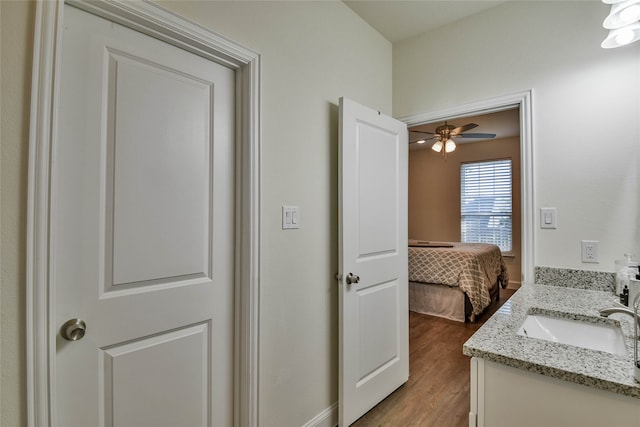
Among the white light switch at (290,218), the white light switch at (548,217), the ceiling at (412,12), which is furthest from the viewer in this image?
the ceiling at (412,12)

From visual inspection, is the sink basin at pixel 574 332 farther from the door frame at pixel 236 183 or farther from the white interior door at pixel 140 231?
the white interior door at pixel 140 231

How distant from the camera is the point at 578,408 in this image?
2.87 feet

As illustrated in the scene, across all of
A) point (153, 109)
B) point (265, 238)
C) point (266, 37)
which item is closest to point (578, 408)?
point (265, 238)

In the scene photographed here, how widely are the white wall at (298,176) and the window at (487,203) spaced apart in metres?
4.33

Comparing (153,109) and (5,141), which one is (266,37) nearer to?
(153,109)

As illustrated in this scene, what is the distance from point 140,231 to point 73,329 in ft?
1.17

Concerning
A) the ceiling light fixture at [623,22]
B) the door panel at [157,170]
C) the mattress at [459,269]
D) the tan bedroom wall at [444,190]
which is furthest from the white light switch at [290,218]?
the tan bedroom wall at [444,190]

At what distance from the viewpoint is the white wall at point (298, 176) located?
4.85 ft

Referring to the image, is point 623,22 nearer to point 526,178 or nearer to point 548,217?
point 526,178

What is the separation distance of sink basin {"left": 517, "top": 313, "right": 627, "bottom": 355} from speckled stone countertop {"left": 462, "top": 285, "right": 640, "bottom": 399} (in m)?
0.03

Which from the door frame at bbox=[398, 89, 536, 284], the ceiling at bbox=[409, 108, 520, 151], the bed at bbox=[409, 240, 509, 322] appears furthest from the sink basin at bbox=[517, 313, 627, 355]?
the ceiling at bbox=[409, 108, 520, 151]

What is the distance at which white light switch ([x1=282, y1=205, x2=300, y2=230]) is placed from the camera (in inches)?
61.8

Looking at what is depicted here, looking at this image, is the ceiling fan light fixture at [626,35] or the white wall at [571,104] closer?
the ceiling fan light fixture at [626,35]

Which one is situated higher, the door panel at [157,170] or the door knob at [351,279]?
the door panel at [157,170]
